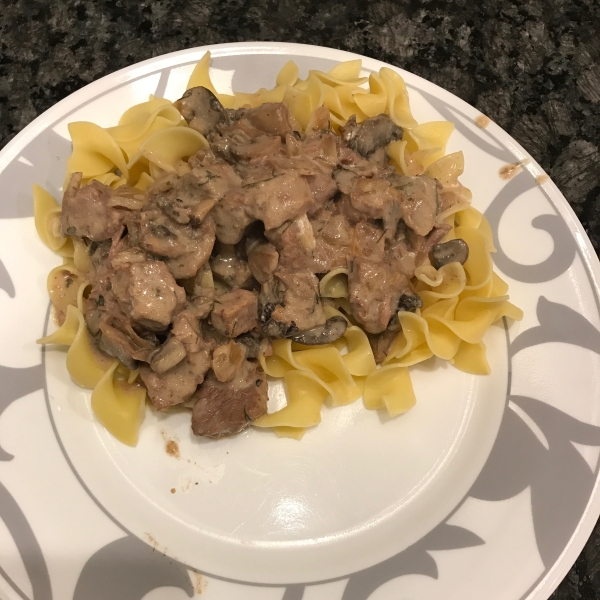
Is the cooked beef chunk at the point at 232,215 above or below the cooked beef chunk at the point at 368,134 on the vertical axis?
below

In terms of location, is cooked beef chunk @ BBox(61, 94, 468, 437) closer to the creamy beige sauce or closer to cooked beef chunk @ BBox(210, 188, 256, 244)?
cooked beef chunk @ BBox(210, 188, 256, 244)

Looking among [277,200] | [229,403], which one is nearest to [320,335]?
[229,403]

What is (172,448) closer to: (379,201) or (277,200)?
(277,200)

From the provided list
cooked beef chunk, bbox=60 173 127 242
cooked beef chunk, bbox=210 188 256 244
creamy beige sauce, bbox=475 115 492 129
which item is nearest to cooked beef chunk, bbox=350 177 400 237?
cooked beef chunk, bbox=210 188 256 244

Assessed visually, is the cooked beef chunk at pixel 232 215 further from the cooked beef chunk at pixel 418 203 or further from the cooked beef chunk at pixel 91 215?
the cooked beef chunk at pixel 418 203

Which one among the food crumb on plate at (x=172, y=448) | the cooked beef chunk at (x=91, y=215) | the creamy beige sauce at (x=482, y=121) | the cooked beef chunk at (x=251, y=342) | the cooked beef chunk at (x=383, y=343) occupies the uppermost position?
the creamy beige sauce at (x=482, y=121)

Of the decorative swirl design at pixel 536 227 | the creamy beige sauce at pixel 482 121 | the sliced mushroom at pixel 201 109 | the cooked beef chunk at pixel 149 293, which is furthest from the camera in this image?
the creamy beige sauce at pixel 482 121

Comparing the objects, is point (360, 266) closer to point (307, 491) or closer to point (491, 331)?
point (491, 331)

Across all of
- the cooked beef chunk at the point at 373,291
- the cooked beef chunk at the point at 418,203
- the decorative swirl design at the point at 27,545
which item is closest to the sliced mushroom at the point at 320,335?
the cooked beef chunk at the point at 373,291
